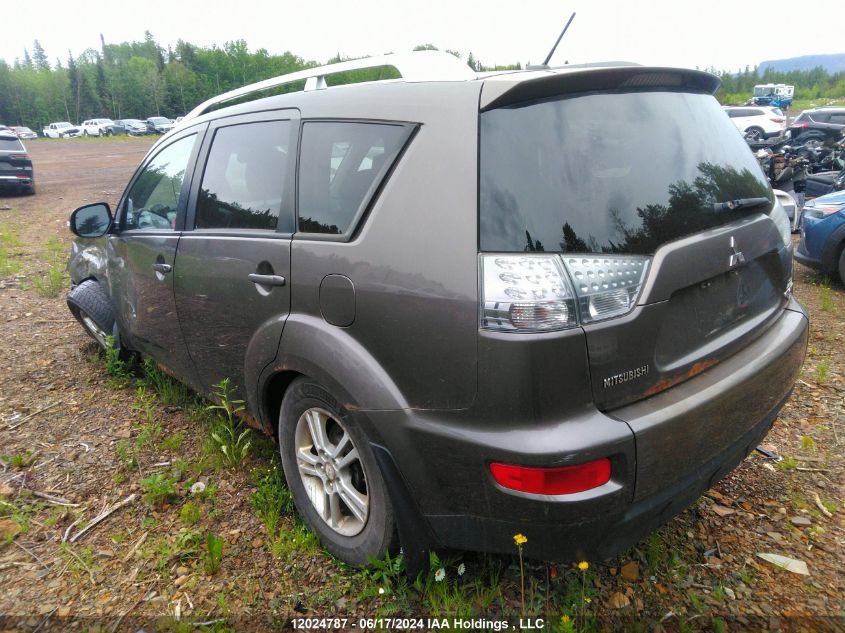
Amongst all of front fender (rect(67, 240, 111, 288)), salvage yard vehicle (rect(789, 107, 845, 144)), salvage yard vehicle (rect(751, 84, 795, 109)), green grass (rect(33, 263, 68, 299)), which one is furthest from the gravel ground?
salvage yard vehicle (rect(751, 84, 795, 109))

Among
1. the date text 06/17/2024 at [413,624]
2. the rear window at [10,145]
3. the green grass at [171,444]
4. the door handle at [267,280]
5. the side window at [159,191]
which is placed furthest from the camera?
the rear window at [10,145]

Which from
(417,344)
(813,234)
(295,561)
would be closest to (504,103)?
(417,344)

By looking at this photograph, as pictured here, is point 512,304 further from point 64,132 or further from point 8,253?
point 64,132

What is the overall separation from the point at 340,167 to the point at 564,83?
860 mm

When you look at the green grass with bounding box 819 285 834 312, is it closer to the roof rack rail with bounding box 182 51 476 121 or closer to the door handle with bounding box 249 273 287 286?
the roof rack rail with bounding box 182 51 476 121

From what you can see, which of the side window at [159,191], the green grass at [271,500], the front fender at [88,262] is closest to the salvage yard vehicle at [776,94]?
the front fender at [88,262]

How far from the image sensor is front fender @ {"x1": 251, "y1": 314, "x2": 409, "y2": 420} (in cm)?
194

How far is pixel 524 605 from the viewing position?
2154mm

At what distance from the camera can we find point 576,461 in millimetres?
1668

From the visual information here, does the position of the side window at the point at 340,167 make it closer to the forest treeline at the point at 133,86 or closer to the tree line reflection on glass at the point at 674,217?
the tree line reflection on glass at the point at 674,217

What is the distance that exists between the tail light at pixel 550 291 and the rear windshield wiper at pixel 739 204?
2.04ft

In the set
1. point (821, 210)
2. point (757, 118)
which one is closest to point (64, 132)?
point (757, 118)

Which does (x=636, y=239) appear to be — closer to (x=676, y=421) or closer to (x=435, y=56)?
(x=676, y=421)

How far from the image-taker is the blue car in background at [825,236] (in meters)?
5.91
